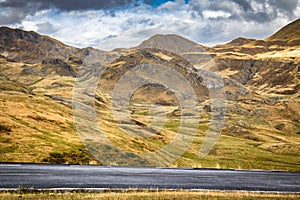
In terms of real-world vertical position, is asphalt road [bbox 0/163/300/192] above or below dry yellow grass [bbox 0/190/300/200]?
below

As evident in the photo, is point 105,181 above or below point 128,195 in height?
below

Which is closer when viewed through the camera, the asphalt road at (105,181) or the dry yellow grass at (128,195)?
the dry yellow grass at (128,195)

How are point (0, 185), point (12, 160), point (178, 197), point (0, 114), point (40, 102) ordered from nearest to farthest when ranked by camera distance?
point (178, 197)
point (0, 185)
point (12, 160)
point (0, 114)
point (40, 102)

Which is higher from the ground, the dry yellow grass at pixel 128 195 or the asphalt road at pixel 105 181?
the dry yellow grass at pixel 128 195

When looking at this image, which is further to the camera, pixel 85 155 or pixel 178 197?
pixel 85 155

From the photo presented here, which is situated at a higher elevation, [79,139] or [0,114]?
[0,114]

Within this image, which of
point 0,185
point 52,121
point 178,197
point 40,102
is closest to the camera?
point 178,197

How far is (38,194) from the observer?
4016 centimetres

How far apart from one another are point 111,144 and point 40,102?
6985cm

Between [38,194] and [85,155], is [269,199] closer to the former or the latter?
[38,194]

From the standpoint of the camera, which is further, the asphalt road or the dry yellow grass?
the asphalt road

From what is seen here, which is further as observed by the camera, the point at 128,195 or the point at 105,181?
the point at 105,181

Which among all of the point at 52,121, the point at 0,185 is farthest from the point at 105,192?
the point at 52,121

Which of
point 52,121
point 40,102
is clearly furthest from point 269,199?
point 40,102
